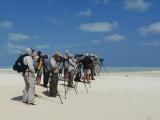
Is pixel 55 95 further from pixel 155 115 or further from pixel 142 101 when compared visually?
pixel 155 115

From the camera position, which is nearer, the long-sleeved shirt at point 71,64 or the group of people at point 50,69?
the group of people at point 50,69

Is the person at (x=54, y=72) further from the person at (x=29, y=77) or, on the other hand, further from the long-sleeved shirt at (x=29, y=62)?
the long-sleeved shirt at (x=29, y=62)

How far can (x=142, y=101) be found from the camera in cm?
1736

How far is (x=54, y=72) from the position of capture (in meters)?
17.9

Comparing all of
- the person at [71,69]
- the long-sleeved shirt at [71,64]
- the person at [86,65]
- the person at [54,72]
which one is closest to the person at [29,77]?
the person at [54,72]

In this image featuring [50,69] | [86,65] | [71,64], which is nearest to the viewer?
[50,69]

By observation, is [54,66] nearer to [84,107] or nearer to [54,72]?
[54,72]

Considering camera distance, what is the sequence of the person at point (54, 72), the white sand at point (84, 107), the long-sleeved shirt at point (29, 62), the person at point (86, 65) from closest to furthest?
the white sand at point (84, 107)
the long-sleeved shirt at point (29, 62)
the person at point (54, 72)
the person at point (86, 65)

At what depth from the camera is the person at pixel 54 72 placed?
17.8 m

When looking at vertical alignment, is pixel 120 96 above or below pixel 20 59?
below

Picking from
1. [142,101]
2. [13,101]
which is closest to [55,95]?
[13,101]

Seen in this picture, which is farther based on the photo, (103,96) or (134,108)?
Answer: (103,96)

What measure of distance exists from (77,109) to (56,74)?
3.07m

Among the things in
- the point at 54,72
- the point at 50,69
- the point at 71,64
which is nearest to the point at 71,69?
the point at 71,64
